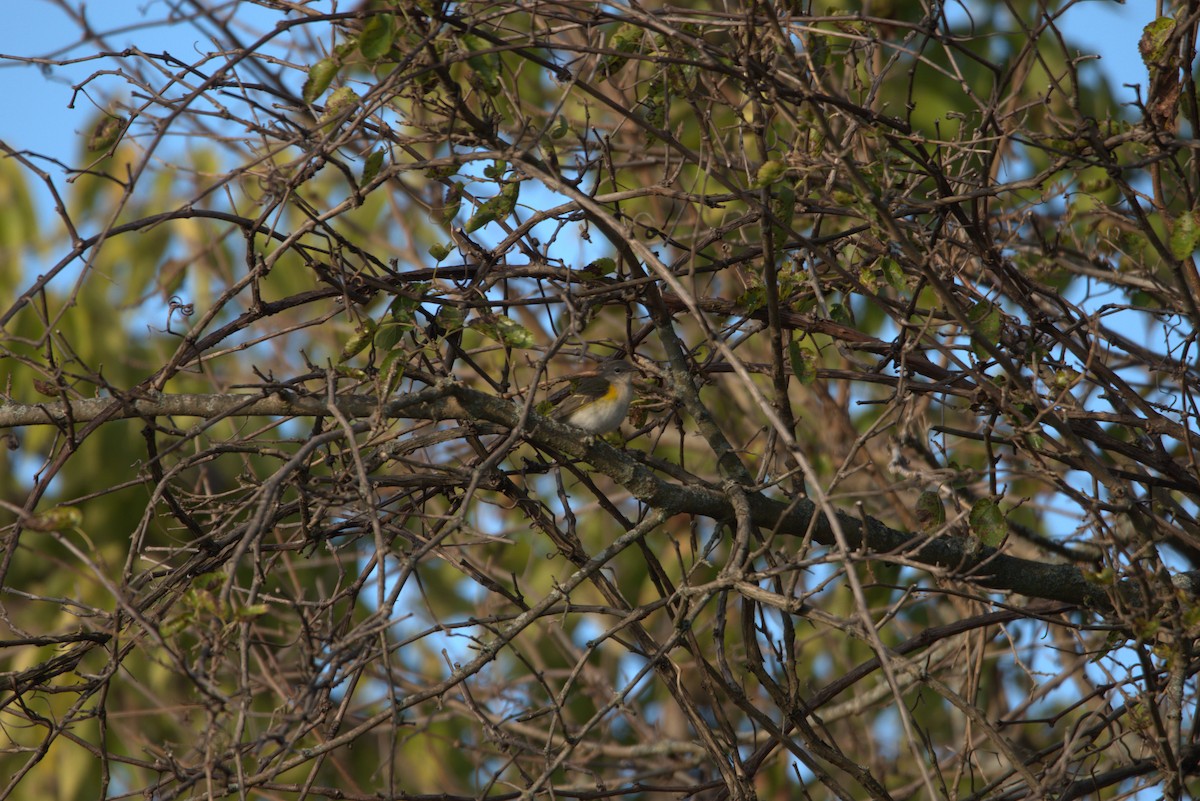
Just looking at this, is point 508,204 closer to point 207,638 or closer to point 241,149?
point 207,638

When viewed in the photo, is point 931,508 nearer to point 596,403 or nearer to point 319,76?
point 319,76

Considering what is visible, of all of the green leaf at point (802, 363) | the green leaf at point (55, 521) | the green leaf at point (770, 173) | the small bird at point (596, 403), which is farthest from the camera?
the small bird at point (596, 403)

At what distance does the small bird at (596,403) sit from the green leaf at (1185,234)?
8.58 ft

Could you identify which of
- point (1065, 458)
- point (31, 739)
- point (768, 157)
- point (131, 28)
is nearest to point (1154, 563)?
point (1065, 458)

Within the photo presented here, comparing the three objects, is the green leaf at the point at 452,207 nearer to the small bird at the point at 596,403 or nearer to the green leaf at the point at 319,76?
the green leaf at the point at 319,76

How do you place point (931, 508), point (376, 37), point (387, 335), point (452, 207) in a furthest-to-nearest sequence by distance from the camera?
point (931, 508), point (452, 207), point (387, 335), point (376, 37)

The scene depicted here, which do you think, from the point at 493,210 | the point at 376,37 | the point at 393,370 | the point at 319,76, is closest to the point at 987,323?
the point at 493,210

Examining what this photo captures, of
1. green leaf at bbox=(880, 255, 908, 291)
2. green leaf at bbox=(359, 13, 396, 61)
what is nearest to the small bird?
green leaf at bbox=(880, 255, 908, 291)

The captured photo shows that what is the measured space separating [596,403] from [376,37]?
319 cm

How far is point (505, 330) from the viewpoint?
3.00 m

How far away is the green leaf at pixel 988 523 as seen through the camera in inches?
124

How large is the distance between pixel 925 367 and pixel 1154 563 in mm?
889

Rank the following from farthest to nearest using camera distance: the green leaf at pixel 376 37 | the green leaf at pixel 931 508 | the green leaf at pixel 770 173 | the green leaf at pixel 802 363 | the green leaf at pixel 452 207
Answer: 1. the green leaf at pixel 931 508
2. the green leaf at pixel 802 363
3. the green leaf at pixel 452 207
4. the green leaf at pixel 770 173
5. the green leaf at pixel 376 37

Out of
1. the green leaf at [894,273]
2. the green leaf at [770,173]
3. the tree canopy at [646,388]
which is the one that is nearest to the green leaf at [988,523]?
the tree canopy at [646,388]
